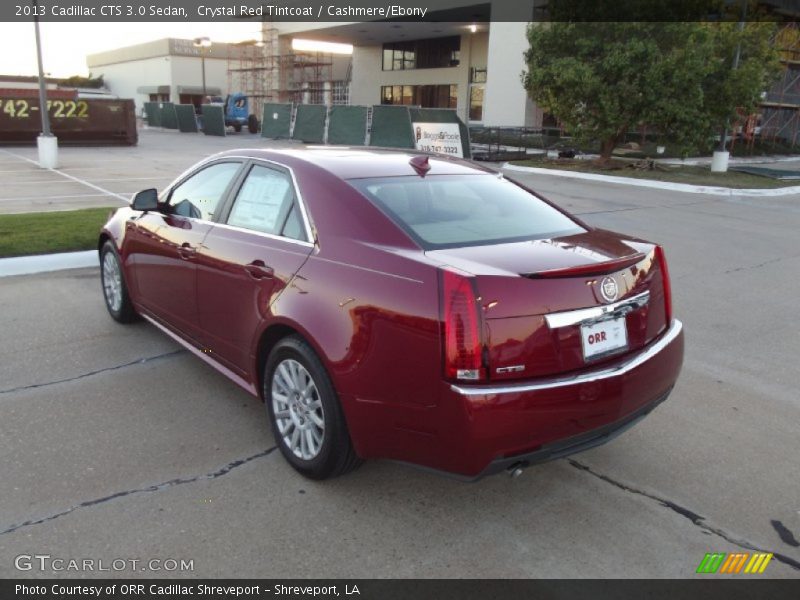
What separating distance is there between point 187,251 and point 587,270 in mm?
2552

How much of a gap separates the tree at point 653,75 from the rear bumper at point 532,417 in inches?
732

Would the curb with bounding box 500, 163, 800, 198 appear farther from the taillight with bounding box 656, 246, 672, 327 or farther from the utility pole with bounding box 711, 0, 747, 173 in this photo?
the taillight with bounding box 656, 246, 672, 327

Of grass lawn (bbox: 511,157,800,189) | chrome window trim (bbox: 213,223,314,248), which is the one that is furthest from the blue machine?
chrome window trim (bbox: 213,223,314,248)

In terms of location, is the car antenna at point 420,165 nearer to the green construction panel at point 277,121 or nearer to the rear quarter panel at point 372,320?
the rear quarter panel at point 372,320

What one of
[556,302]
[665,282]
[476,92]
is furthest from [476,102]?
[556,302]

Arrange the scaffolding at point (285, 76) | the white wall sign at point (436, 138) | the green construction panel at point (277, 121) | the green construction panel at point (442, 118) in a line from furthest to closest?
the scaffolding at point (285, 76), the green construction panel at point (277, 121), the green construction panel at point (442, 118), the white wall sign at point (436, 138)

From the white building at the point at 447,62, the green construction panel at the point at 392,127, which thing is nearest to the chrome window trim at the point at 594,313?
the green construction panel at the point at 392,127

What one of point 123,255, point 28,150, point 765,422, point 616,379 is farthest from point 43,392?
point 28,150

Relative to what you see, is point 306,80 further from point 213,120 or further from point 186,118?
point 213,120

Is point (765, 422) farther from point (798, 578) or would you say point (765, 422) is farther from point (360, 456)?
point (360, 456)

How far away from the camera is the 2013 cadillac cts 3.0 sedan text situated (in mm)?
2789

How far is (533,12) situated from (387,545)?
32035 millimetres

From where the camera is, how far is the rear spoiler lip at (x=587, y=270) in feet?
9.57

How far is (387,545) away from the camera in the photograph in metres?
2.99
